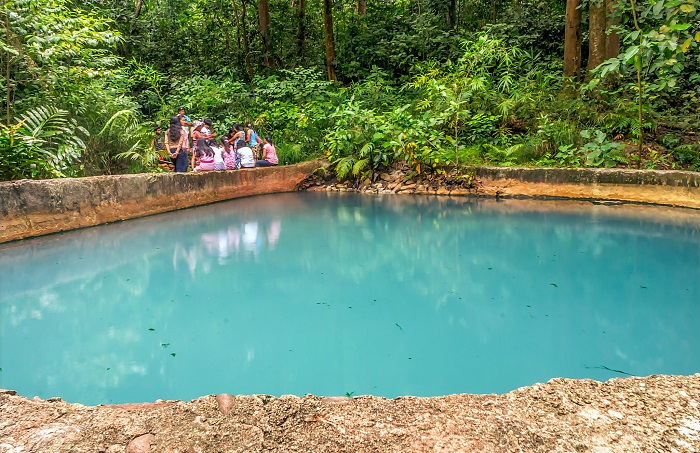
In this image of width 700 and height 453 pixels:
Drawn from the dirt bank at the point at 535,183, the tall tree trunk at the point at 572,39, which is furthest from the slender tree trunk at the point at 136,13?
the tall tree trunk at the point at 572,39

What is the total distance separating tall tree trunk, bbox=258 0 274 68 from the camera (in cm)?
1439

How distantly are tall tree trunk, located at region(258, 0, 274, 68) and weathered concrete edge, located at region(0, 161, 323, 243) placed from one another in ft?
23.3

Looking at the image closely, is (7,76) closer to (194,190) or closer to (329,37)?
(194,190)

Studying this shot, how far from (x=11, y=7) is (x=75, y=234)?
3425 mm

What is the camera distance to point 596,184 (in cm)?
755

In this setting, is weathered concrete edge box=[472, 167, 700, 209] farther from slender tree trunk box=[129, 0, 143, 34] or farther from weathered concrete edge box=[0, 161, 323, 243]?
slender tree trunk box=[129, 0, 143, 34]

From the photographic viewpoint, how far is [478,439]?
1399 millimetres

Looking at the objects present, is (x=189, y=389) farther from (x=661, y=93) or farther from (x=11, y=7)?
(x=661, y=93)

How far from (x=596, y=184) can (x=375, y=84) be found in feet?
21.0

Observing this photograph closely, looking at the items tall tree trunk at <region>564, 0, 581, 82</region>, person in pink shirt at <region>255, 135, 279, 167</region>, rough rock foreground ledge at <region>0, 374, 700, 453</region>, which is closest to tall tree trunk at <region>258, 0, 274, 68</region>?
person in pink shirt at <region>255, 135, 279, 167</region>

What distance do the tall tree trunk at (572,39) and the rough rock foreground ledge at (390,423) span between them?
9.27 metres

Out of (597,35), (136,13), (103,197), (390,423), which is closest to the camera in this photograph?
(390,423)

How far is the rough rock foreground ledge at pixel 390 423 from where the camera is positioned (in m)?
1.40

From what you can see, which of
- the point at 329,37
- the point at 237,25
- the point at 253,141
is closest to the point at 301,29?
the point at 237,25
